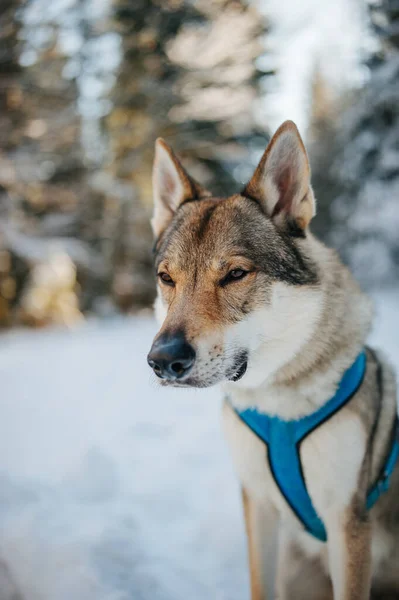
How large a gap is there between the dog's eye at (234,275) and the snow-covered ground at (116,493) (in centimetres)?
54

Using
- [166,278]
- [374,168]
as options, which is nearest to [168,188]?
[166,278]

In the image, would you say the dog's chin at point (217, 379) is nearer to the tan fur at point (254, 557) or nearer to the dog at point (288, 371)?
the dog at point (288, 371)

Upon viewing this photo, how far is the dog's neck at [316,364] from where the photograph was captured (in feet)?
5.50

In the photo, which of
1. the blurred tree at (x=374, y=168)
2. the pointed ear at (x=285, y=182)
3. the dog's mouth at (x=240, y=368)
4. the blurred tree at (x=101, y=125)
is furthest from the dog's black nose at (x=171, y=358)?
the blurred tree at (x=101, y=125)

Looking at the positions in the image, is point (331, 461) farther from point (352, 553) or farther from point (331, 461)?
point (352, 553)

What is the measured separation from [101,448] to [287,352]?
2421 mm

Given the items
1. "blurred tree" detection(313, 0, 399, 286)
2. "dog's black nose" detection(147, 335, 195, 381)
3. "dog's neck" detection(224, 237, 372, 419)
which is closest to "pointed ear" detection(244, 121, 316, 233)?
"dog's neck" detection(224, 237, 372, 419)

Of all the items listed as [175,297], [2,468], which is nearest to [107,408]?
[2,468]

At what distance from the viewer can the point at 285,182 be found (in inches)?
74.5

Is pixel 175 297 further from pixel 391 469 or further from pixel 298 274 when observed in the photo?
pixel 391 469

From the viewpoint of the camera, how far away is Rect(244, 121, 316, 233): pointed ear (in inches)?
68.0

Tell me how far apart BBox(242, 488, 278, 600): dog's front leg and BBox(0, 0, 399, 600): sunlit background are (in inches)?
10.8

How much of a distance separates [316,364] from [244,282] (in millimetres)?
477

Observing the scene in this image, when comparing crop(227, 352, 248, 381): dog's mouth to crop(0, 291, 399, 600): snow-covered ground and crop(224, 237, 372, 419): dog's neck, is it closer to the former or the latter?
crop(224, 237, 372, 419): dog's neck
